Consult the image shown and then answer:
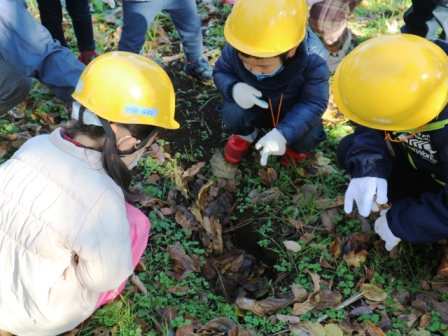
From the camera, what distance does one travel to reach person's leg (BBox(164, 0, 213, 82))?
3.35m

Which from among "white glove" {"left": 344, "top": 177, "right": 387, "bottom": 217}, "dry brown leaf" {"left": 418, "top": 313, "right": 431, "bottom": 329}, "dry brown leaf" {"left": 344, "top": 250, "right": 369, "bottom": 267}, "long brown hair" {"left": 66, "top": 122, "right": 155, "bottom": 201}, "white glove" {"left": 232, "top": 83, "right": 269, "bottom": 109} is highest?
"long brown hair" {"left": 66, "top": 122, "right": 155, "bottom": 201}

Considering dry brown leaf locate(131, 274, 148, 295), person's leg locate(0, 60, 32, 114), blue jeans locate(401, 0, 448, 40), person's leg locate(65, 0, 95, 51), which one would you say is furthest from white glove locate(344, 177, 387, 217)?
person's leg locate(65, 0, 95, 51)

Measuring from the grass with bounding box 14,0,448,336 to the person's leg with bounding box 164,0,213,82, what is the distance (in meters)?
0.34

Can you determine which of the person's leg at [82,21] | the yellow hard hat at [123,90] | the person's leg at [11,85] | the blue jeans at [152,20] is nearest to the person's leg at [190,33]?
the blue jeans at [152,20]

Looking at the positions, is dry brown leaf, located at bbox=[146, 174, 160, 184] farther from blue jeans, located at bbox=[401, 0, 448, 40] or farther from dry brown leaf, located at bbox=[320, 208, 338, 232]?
blue jeans, located at bbox=[401, 0, 448, 40]

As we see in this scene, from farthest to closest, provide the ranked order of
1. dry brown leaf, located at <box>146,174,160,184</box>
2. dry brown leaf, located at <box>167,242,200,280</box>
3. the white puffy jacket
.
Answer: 1. dry brown leaf, located at <box>146,174,160,184</box>
2. dry brown leaf, located at <box>167,242,200,280</box>
3. the white puffy jacket

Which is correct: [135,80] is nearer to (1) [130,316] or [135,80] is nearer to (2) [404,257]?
(1) [130,316]

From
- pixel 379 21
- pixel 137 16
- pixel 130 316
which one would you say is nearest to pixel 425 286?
pixel 130 316

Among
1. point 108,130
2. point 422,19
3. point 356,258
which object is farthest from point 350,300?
point 422,19

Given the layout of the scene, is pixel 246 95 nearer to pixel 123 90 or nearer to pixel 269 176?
pixel 269 176

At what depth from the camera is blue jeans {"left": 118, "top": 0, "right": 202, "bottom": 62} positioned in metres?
3.17

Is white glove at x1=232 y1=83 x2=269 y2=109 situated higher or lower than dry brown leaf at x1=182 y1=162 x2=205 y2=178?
higher

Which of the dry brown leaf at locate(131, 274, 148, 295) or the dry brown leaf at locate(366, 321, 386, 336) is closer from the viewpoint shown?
the dry brown leaf at locate(366, 321, 386, 336)

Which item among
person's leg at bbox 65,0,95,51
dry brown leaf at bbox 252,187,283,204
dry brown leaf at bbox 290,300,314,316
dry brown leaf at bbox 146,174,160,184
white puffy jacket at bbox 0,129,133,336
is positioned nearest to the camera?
white puffy jacket at bbox 0,129,133,336
